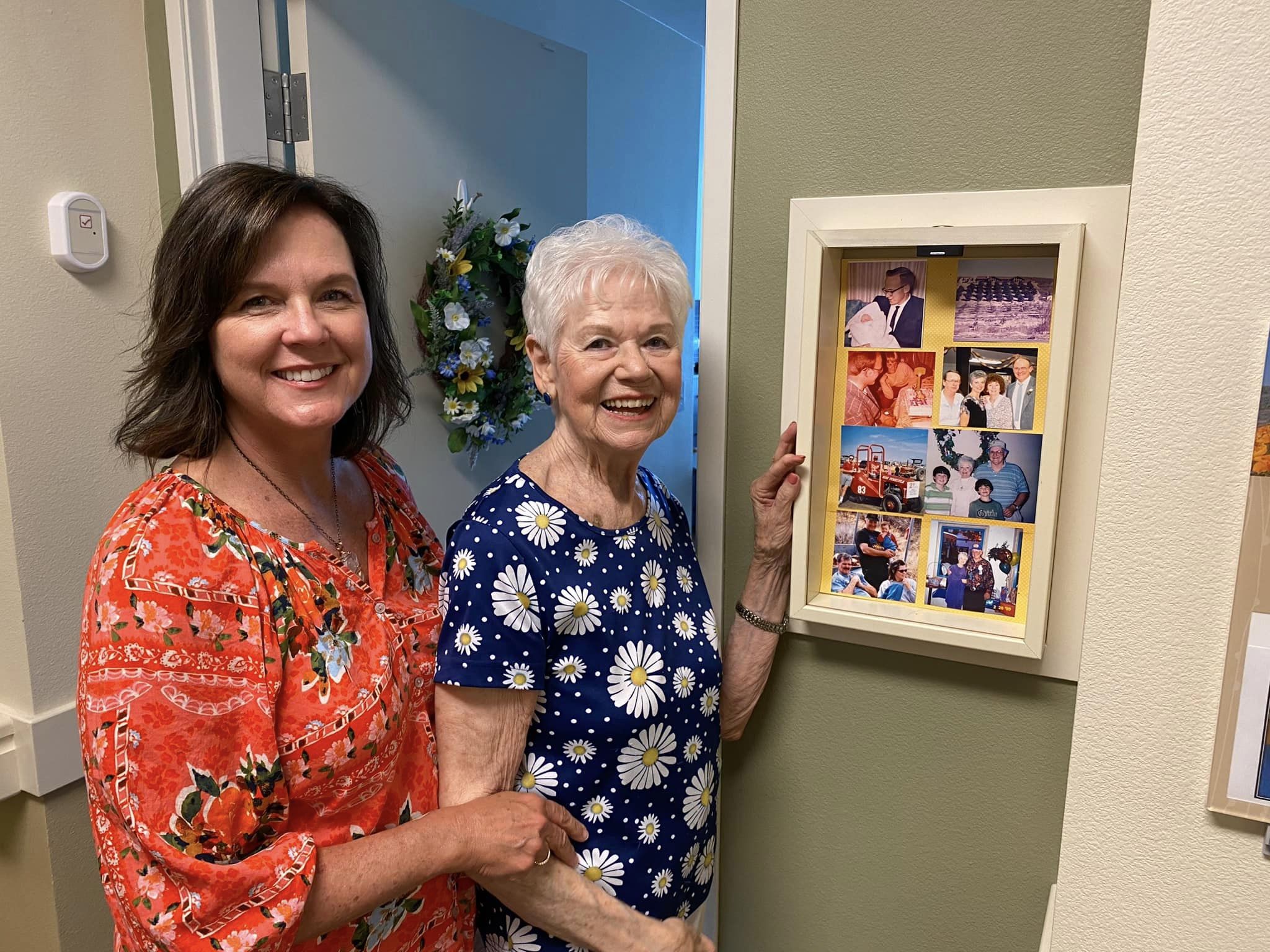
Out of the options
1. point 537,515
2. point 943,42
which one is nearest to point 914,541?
point 537,515

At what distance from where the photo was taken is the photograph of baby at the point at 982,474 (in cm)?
106

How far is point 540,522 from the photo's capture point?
3.55 feet

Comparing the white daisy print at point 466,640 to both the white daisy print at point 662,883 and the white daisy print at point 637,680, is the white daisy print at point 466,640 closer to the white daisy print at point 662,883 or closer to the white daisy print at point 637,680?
the white daisy print at point 637,680

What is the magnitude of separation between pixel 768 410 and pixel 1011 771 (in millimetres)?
567

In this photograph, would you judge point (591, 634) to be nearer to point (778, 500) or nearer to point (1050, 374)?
point (778, 500)

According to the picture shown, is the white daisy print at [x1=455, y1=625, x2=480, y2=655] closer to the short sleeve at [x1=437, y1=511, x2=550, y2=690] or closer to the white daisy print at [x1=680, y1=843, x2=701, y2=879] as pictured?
the short sleeve at [x1=437, y1=511, x2=550, y2=690]

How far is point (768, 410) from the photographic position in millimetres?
1230

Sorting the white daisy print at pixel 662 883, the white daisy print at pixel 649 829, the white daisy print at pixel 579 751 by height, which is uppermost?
the white daisy print at pixel 579 751

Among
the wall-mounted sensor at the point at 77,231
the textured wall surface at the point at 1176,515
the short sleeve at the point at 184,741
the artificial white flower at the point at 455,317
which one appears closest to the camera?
the textured wall surface at the point at 1176,515

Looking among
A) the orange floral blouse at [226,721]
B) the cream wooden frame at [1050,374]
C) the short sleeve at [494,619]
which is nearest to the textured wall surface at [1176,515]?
the cream wooden frame at [1050,374]

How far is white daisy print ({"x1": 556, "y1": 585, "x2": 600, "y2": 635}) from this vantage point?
1.06 meters

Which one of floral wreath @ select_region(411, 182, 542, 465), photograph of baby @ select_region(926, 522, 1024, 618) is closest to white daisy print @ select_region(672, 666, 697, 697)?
photograph of baby @ select_region(926, 522, 1024, 618)

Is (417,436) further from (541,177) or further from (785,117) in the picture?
(785,117)

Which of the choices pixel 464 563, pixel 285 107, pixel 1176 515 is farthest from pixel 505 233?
pixel 1176 515
